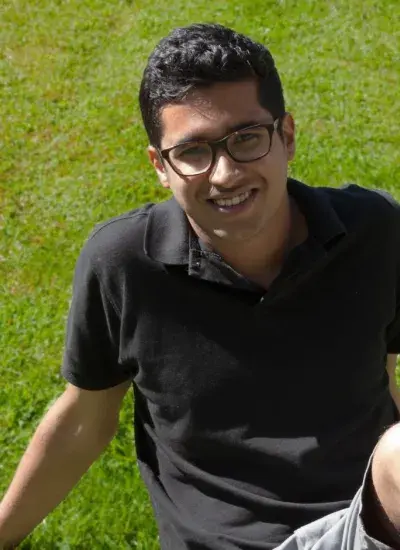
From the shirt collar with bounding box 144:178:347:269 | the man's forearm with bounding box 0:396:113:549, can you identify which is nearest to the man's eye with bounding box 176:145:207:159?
the shirt collar with bounding box 144:178:347:269

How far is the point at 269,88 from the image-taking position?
73.9 inches

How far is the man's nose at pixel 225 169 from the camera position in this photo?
5.92ft

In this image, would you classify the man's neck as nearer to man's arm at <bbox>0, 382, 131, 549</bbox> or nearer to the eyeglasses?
the eyeglasses

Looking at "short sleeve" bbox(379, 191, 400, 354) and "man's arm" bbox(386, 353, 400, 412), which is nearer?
"short sleeve" bbox(379, 191, 400, 354)

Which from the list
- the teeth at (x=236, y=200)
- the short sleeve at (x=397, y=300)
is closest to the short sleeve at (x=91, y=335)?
the teeth at (x=236, y=200)

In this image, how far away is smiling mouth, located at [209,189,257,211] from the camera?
5.96 ft

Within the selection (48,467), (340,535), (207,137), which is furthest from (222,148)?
(48,467)

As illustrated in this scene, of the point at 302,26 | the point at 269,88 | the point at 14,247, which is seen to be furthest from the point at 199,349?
the point at 302,26

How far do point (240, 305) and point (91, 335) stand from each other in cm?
41

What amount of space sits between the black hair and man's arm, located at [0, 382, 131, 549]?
2.54 feet

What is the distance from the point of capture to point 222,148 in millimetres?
1795

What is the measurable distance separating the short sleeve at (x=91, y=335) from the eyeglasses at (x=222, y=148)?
0.34 meters

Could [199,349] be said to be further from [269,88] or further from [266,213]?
[269,88]

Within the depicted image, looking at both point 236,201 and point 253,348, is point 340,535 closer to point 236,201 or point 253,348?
point 253,348
